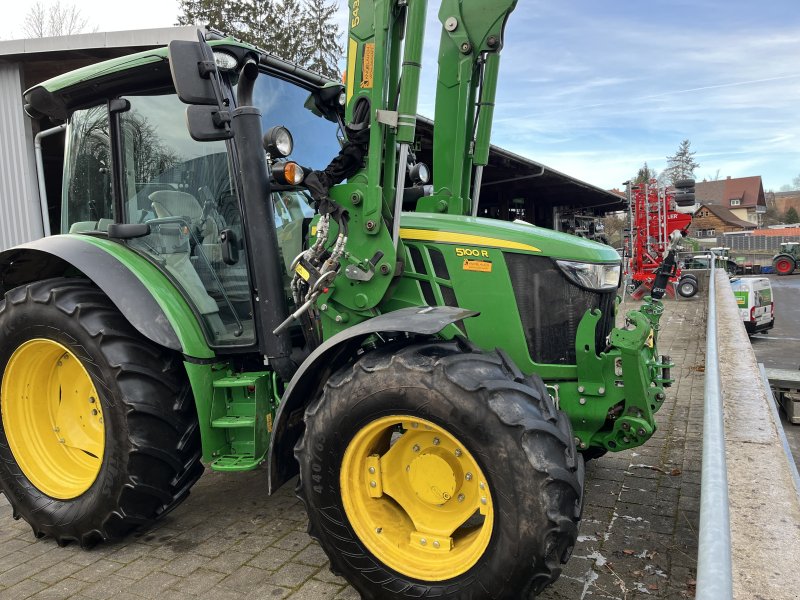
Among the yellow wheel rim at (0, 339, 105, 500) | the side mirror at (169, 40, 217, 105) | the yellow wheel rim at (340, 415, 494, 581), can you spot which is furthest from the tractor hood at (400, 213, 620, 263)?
the yellow wheel rim at (0, 339, 105, 500)

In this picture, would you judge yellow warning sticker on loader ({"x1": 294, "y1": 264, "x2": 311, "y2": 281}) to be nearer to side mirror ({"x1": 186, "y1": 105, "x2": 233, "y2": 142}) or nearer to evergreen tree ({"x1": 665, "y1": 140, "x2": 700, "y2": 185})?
side mirror ({"x1": 186, "y1": 105, "x2": 233, "y2": 142})

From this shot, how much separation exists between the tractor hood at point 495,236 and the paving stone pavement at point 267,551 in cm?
150

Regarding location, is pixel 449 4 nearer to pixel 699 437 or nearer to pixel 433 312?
pixel 433 312

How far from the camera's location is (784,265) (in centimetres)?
3828

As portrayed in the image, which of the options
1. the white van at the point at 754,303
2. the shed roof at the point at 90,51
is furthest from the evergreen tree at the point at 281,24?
the white van at the point at 754,303

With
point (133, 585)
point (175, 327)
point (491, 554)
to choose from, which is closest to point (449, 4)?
point (175, 327)

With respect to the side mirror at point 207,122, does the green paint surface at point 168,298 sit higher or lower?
lower

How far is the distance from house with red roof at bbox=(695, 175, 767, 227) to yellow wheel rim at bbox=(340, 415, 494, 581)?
296 ft

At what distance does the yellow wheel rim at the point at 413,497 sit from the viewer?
2.52 metres

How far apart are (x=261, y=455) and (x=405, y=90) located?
6.54ft

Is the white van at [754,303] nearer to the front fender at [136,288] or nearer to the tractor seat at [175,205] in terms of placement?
the tractor seat at [175,205]

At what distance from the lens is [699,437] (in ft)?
16.3

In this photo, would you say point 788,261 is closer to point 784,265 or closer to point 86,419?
point 784,265

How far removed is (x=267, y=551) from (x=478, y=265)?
72.5 inches
